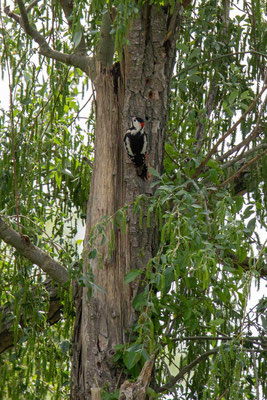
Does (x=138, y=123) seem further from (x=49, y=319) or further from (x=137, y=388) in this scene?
(x=49, y=319)

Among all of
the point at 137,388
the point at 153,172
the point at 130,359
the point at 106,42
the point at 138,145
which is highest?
the point at 106,42

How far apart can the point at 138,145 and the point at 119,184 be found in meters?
0.18

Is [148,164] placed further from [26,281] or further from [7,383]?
[7,383]

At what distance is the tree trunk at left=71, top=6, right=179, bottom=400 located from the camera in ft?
8.42

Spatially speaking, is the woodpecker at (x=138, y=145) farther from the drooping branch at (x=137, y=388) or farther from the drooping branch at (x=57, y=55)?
the drooping branch at (x=137, y=388)

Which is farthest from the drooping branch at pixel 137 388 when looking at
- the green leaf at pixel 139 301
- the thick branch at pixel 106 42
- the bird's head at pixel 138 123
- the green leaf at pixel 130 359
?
the thick branch at pixel 106 42

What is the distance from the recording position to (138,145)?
2598 mm

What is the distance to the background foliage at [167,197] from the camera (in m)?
2.40

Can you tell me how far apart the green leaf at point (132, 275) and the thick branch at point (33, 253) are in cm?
41

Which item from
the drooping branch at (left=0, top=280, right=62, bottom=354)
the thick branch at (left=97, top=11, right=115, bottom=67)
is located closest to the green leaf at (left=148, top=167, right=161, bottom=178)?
the thick branch at (left=97, top=11, right=115, bottom=67)

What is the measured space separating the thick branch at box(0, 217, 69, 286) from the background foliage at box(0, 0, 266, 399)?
0.05m

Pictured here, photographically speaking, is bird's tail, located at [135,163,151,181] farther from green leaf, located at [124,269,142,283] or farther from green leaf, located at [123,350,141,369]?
green leaf, located at [123,350,141,369]

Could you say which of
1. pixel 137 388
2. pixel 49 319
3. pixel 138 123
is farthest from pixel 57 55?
pixel 137 388

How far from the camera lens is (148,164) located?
8.75 ft
